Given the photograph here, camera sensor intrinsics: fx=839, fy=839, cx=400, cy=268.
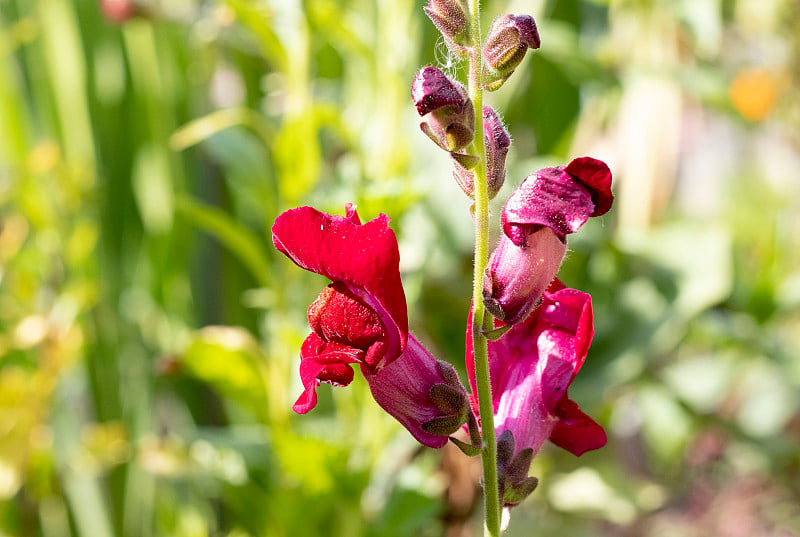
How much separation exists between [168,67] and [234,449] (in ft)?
2.08

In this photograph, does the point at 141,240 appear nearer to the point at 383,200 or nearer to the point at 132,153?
the point at 132,153

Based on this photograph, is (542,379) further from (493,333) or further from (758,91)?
(758,91)

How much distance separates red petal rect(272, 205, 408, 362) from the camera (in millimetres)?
318

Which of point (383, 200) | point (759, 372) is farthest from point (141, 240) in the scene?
point (759, 372)

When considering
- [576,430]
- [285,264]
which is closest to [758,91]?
[285,264]

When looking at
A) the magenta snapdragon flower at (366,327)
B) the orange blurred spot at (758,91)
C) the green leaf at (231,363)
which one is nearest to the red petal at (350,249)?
the magenta snapdragon flower at (366,327)

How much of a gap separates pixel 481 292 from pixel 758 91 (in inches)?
62.5

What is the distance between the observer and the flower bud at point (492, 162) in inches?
13.1

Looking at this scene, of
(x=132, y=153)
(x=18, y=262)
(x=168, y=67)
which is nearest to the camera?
(x=18, y=262)

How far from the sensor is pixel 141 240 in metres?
1.27

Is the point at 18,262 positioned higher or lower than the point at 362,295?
lower

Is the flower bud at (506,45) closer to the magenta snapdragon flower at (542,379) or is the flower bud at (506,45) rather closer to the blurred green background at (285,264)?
the magenta snapdragon flower at (542,379)

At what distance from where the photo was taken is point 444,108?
12.0 inches

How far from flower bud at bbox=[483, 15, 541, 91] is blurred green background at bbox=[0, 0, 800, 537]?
1.07 ft
